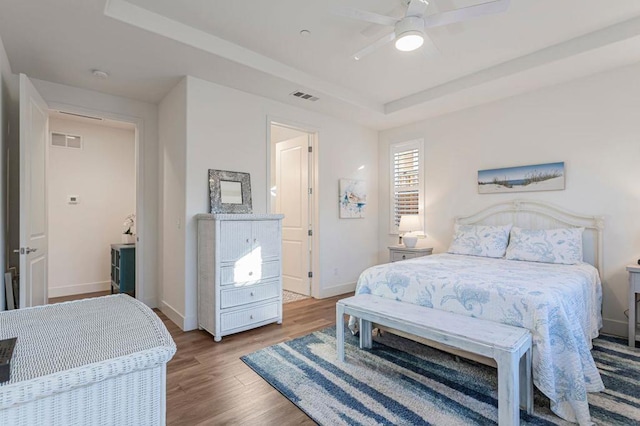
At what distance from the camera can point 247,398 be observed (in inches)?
84.2

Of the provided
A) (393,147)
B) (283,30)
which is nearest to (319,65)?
(283,30)

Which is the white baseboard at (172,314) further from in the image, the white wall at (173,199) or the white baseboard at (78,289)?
the white baseboard at (78,289)

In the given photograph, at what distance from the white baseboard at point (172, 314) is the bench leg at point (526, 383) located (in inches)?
119

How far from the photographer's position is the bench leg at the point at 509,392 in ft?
5.59

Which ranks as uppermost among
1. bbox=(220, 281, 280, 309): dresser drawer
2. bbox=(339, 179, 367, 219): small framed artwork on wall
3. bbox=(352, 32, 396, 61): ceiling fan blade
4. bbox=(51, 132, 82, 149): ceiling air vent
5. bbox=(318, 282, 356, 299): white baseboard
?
bbox=(352, 32, 396, 61): ceiling fan blade

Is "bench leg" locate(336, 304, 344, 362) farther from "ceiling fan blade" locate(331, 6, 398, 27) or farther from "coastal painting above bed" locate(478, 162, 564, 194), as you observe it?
"coastal painting above bed" locate(478, 162, 564, 194)

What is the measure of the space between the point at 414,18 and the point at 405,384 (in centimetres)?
259

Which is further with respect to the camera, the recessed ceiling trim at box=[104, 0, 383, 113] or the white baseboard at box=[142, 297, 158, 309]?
the white baseboard at box=[142, 297, 158, 309]

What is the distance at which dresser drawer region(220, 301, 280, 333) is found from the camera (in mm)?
3131

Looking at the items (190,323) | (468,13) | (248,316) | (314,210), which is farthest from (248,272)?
(468,13)

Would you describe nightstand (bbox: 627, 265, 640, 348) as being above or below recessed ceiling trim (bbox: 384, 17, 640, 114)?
below

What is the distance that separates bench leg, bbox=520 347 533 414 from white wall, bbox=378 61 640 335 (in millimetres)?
2078

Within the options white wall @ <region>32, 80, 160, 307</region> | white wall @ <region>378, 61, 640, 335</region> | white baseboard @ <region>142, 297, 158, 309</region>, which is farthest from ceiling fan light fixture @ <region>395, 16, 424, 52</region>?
white baseboard @ <region>142, 297, 158, 309</region>

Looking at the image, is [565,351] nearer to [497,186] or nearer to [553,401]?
[553,401]
